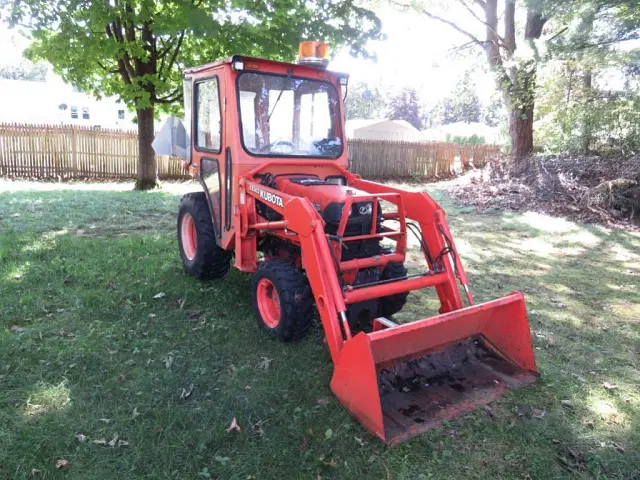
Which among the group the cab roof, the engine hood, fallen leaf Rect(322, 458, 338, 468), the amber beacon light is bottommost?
fallen leaf Rect(322, 458, 338, 468)

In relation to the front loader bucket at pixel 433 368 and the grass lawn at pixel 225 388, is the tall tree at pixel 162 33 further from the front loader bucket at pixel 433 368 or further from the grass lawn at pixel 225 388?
the front loader bucket at pixel 433 368

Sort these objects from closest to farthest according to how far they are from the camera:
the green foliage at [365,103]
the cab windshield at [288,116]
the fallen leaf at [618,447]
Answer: the fallen leaf at [618,447]
the cab windshield at [288,116]
the green foliage at [365,103]

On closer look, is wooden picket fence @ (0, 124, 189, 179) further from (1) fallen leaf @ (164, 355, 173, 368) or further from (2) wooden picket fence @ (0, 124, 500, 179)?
Result: (1) fallen leaf @ (164, 355, 173, 368)

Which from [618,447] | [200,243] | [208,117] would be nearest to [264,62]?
[208,117]

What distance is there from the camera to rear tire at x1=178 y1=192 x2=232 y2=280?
5.23 m

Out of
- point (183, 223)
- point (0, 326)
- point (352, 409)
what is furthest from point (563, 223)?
point (0, 326)

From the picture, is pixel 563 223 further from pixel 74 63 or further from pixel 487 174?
pixel 74 63

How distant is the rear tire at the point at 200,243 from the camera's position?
523 cm

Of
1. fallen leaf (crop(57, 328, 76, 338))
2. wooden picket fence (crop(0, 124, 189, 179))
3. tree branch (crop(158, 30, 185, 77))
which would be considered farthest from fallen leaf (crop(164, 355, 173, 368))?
wooden picket fence (crop(0, 124, 189, 179))

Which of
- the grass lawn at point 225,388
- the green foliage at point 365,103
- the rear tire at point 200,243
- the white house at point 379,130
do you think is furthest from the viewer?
the green foliage at point 365,103

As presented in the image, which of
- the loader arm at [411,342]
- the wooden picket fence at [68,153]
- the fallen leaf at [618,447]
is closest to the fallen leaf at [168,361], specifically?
the loader arm at [411,342]

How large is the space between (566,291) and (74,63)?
1099cm

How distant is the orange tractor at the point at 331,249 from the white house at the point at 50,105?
2941 centimetres

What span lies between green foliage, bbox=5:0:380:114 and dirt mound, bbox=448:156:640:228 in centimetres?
557
